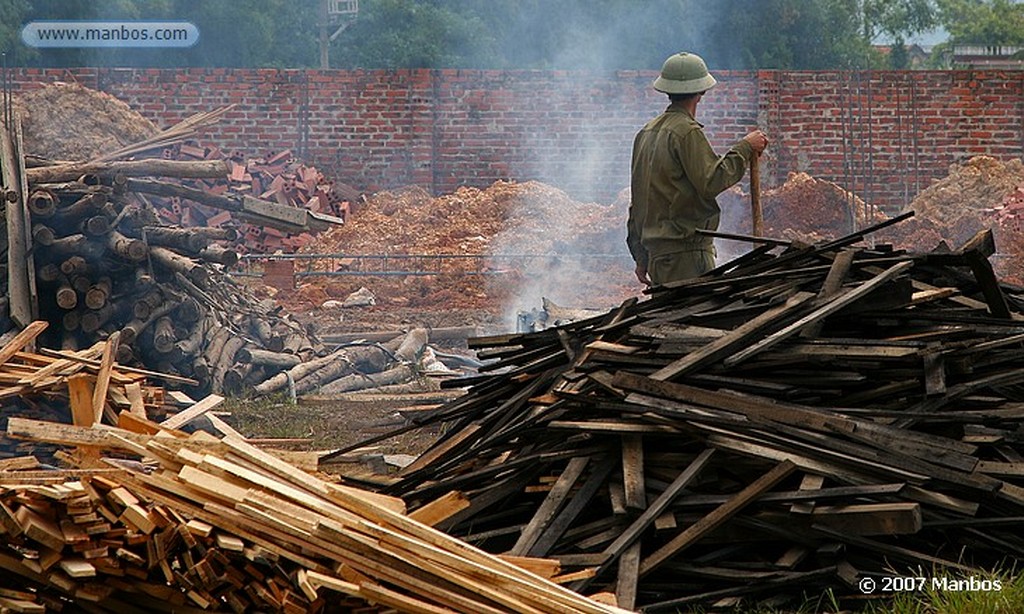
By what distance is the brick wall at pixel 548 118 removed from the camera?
20.7 meters

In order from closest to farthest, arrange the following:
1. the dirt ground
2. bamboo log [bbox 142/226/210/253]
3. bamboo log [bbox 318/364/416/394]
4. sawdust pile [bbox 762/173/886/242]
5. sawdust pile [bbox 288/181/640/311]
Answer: the dirt ground, bamboo log [bbox 142/226/210/253], bamboo log [bbox 318/364/416/394], sawdust pile [bbox 288/181/640/311], sawdust pile [bbox 762/173/886/242]

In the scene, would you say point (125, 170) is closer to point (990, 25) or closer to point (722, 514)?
point (722, 514)

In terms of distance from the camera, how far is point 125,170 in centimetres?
1065

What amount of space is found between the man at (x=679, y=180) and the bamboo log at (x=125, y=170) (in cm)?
441

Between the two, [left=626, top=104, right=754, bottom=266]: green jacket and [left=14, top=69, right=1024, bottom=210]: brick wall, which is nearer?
[left=626, top=104, right=754, bottom=266]: green jacket

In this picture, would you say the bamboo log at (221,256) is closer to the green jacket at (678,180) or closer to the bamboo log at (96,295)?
the bamboo log at (96,295)

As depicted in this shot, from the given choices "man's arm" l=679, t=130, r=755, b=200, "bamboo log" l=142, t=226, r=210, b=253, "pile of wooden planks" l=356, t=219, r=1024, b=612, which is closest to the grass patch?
"pile of wooden planks" l=356, t=219, r=1024, b=612

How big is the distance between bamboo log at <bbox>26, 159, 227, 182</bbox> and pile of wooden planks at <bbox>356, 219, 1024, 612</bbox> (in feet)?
16.5

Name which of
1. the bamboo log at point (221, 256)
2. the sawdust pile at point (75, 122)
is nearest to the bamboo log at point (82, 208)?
the bamboo log at point (221, 256)

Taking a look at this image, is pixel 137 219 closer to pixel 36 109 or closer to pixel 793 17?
pixel 36 109

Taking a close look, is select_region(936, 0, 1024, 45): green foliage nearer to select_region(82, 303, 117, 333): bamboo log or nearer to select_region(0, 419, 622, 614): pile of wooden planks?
select_region(82, 303, 117, 333): bamboo log

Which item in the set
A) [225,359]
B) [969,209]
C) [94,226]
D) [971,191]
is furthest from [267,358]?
[971,191]

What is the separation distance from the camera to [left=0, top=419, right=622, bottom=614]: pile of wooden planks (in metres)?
4.26

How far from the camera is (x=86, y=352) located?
8.53 meters
